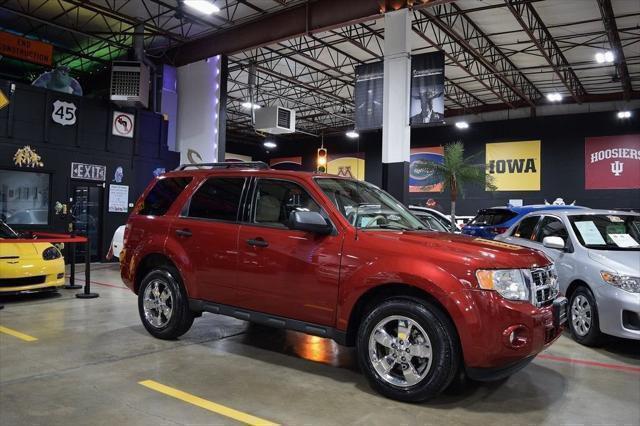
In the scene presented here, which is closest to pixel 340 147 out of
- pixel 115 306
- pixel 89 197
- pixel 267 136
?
pixel 267 136

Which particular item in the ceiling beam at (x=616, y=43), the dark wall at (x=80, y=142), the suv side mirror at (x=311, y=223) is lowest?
the suv side mirror at (x=311, y=223)

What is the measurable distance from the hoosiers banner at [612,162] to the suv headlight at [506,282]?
19635 mm

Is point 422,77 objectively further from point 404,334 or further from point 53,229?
point 53,229

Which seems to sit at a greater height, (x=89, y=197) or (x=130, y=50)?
(x=130, y=50)

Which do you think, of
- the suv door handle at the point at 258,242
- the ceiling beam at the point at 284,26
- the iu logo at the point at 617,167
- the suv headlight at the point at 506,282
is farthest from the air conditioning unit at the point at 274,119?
the suv headlight at the point at 506,282

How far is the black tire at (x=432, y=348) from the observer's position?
3355 millimetres

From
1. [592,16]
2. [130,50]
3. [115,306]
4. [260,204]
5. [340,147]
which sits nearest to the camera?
[260,204]

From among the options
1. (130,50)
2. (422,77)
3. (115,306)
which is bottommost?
(115,306)

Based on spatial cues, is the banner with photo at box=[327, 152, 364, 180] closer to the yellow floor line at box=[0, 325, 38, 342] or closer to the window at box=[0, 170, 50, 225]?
the window at box=[0, 170, 50, 225]

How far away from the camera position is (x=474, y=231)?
926cm

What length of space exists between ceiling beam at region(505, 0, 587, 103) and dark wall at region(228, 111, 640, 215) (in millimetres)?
1925

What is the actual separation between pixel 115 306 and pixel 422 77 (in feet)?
26.0

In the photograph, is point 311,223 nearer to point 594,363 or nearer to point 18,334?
point 594,363

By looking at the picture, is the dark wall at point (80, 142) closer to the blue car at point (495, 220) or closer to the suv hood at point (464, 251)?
the blue car at point (495, 220)
